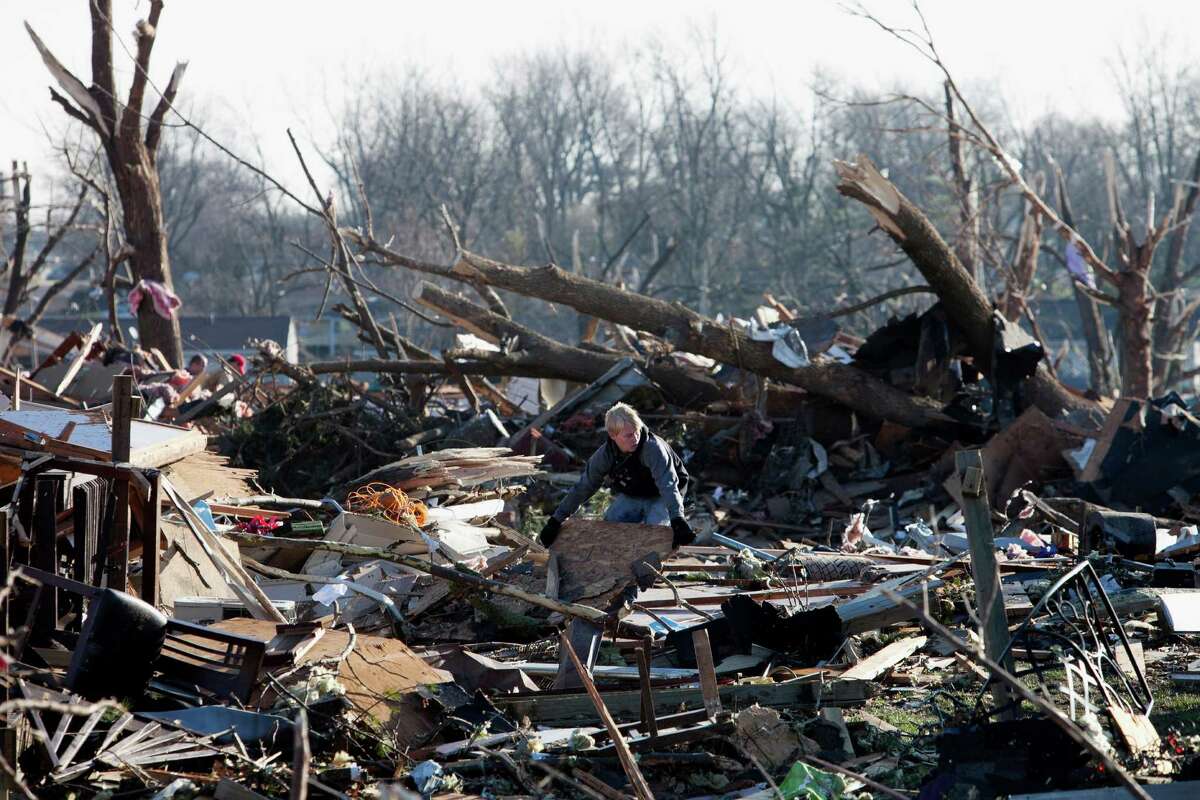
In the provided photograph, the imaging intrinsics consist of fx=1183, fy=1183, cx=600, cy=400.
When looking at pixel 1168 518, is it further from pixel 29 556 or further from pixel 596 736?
pixel 29 556

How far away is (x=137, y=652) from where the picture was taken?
451 centimetres

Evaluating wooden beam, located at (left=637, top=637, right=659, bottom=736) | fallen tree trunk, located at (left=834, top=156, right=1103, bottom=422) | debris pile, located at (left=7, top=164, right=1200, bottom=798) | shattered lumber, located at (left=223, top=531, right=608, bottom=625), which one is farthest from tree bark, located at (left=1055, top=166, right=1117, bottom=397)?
wooden beam, located at (left=637, top=637, right=659, bottom=736)

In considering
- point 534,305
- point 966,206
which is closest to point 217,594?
point 966,206

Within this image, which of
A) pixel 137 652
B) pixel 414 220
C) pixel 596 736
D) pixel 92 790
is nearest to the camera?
pixel 92 790

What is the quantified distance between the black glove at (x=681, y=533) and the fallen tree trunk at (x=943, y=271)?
5116 mm

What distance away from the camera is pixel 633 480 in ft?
26.5

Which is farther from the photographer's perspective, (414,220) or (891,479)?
(414,220)

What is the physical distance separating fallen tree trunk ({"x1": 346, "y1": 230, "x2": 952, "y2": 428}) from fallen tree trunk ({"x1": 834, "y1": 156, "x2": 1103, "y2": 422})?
3.27 feet

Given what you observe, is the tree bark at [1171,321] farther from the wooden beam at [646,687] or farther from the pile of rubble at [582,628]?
the wooden beam at [646,687]

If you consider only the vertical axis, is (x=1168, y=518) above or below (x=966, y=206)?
below

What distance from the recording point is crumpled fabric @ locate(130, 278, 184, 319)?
1594 cm

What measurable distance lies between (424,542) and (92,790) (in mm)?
4698

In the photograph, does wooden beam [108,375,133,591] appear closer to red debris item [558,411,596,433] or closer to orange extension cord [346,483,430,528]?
orange extension cord [346,483,430,528]

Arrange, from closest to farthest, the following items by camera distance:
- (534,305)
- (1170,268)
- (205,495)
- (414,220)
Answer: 1. (205,495)
2. (1170,268)
3. (414,220)
4. (534,305)
